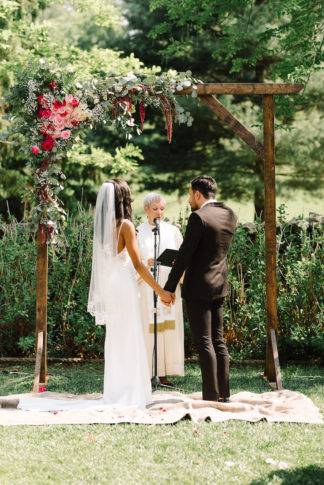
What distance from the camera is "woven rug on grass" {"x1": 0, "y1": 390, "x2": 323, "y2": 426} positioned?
4852 millimetres

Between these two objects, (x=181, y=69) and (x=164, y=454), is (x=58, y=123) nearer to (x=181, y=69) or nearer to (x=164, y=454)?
(x=164, y=454)

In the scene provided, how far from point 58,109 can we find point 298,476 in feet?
13.2

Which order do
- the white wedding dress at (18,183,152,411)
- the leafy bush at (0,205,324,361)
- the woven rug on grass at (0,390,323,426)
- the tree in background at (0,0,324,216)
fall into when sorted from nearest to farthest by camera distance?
the woven rug on grass at (0,390,323,426), the white wedding dress at (18,183,152,411), the leafy bush at (0,205,324,361), the tree in background at (0,0,324,216)

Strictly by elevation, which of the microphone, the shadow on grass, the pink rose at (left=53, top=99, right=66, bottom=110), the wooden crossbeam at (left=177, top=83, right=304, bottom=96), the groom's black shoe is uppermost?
the wooden crossbeam at (left=177, top=83, right=304, bottom=96)

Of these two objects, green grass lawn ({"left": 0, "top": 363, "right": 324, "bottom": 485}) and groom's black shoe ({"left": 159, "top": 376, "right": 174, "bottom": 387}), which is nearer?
green grass lawn ({"left": 0, "top": 363, "right": 324, "bottom": 485})

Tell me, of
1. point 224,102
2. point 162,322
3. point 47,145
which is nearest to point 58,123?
point 47,145

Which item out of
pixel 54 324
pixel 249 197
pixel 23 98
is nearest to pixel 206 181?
pixel 23 98

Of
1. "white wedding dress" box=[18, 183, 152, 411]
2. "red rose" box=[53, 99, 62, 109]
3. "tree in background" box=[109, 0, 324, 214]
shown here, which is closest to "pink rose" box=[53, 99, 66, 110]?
"red rose" box=[53, 99, 62, 109]

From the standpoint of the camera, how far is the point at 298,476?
3641 millimetres

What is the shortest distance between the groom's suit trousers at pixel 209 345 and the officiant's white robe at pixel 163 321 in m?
1.10

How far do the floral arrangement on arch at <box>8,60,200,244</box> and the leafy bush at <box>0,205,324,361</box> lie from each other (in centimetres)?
156

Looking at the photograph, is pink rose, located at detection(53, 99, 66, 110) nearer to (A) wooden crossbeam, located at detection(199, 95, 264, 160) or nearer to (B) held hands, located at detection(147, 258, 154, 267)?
(A) wooden crossbeam, located at detection(199, 95, 264, 160)

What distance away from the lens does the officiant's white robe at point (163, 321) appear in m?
6.45

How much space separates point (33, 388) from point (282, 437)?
104 inches
